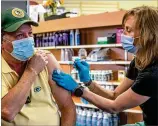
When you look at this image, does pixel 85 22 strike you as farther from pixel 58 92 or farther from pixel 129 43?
pixel 58 92

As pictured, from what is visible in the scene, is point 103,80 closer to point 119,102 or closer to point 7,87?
point 119,102

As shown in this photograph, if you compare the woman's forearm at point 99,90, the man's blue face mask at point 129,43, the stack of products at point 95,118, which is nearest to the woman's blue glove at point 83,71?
the woman's forearm at point 99,90

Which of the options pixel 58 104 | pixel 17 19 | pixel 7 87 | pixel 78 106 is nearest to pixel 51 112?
pixel 58 104

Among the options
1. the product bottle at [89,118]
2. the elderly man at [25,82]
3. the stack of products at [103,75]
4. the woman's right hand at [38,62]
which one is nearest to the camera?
the elderly man at [25,82]

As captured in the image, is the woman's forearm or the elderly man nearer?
the elderly man

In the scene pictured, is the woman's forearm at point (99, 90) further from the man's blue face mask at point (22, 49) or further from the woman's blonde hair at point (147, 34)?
the man's blue face mask at point (22, 49)

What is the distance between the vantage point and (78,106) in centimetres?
387

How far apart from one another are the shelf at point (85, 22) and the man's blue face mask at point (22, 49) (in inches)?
Result: 74.2

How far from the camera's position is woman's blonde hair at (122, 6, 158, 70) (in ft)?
5.50

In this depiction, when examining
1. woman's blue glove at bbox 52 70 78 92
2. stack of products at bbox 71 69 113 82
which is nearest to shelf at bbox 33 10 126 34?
stack of products at bbox 71 69 113 82

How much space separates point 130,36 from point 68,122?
2.47ft

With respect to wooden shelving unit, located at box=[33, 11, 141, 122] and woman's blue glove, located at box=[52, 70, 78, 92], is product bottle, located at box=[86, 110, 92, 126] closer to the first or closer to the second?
wooden shelving unit, located at box=[33, 11, 141, 122]

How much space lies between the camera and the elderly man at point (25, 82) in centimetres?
142

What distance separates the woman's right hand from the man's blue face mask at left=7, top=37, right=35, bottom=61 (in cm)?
5
